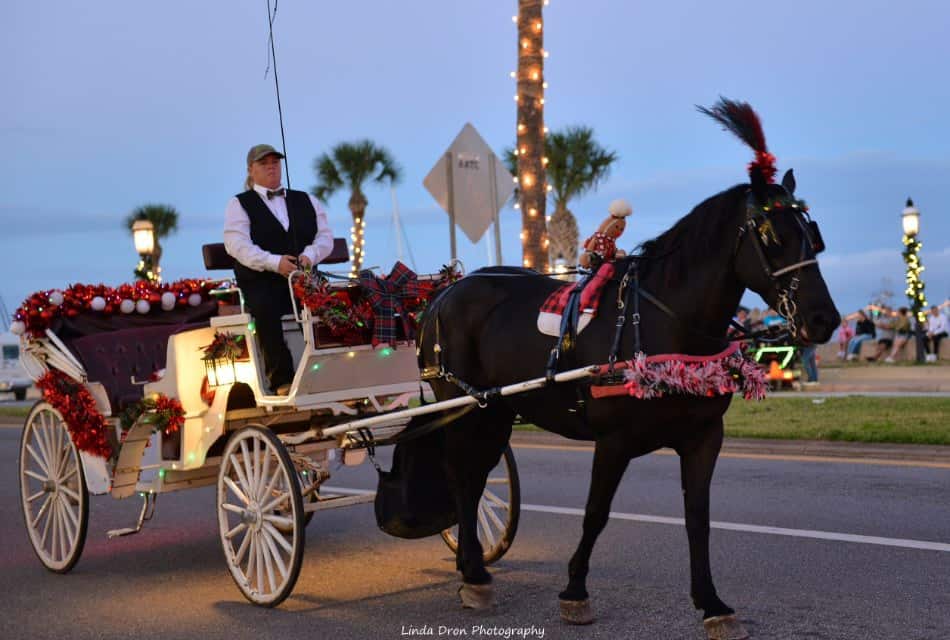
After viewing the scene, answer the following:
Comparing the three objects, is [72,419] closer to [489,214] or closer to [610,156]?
[489,214]

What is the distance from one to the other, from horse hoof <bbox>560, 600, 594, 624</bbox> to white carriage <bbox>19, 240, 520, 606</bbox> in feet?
4.18

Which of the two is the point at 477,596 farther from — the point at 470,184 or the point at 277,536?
the point at 470,184

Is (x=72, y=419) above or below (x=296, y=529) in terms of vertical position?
above

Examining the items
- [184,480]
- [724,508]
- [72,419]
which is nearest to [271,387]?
[184,480]

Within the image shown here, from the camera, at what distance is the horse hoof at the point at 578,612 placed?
20.3 feet

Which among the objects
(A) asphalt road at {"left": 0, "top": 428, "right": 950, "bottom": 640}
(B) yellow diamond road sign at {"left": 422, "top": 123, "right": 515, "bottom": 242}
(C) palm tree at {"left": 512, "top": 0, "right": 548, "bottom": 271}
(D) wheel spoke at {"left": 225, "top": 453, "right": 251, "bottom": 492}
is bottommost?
(A) asphalt road at {"left": 0, "top": 428, "right": 950, "bottom": 640}

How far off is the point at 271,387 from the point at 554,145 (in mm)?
37692

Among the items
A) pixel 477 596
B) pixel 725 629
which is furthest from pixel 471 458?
pixel 725 629

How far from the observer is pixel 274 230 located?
7973 millimetres

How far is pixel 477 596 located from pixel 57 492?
3617 mm

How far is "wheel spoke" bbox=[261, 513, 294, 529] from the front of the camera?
7025mm

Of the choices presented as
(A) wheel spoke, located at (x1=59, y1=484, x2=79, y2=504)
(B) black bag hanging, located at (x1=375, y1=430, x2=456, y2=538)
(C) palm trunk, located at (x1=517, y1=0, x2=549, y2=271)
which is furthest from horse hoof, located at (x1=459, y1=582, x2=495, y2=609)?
(C) palm trunk, located at (x1=517, y1=0, x2=549, y2=271)

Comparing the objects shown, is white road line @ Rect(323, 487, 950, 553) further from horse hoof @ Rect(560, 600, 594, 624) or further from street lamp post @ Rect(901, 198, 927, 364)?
street lamp post @ Rect(901, 198, 927, 364)

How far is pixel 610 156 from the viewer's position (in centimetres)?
4447
